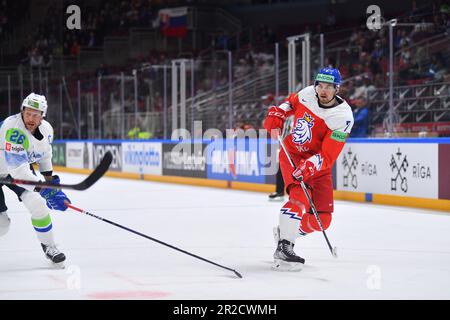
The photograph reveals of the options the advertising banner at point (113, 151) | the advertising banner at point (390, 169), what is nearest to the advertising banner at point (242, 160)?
the advertising banner at point (390, 169)

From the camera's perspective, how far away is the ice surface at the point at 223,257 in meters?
4.33

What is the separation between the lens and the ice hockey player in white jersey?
5109 mm

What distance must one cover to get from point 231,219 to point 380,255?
292cm

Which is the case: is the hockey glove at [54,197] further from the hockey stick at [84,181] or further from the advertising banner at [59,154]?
the advertising banner at [59,154]

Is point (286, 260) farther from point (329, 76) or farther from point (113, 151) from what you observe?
point (113, 151)

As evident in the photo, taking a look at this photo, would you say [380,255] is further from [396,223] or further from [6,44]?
[6,44]

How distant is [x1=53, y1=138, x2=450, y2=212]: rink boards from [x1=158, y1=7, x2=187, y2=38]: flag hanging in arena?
6.55 meters

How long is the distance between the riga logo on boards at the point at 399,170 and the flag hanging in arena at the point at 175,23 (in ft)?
51.1

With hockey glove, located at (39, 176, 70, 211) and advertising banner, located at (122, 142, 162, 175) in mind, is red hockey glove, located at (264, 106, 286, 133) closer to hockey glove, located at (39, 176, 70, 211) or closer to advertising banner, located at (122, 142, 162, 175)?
hockey glove, located at (39, 176, 70, 211)

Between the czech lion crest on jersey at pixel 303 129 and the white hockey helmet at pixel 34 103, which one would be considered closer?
the white hockey helmet at pixel 34 103

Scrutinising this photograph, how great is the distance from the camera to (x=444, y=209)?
9102 millimetres

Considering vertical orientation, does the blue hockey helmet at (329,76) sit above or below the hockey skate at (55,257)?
above

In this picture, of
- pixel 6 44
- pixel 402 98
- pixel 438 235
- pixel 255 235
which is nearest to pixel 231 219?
pixel 255 235

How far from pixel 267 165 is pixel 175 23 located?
43.6 ft
